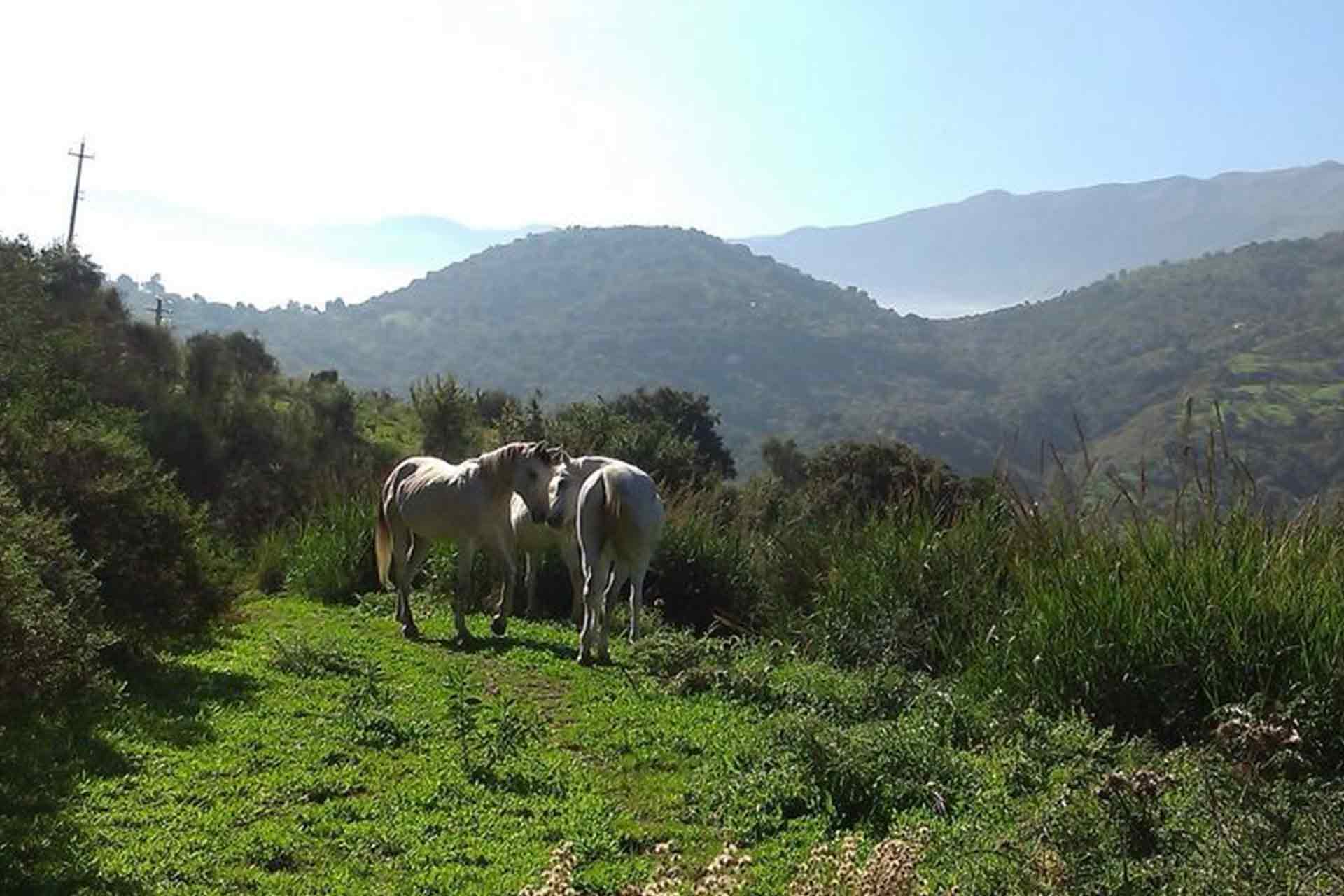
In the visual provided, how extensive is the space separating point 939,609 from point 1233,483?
240 centimetres

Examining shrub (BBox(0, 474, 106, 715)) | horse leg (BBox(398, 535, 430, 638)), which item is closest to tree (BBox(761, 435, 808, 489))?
horse leg (BBox(398, 535, 430, 638))

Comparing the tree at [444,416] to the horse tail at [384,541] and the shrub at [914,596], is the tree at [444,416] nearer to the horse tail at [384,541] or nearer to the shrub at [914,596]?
the horse tail at [384,541]

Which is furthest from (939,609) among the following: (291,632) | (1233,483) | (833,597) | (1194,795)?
(291,632)

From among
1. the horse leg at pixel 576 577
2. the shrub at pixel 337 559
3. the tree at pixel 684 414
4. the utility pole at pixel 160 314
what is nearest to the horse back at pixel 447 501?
the horse leg at pixel 576 577

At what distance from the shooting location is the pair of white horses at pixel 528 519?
995 centimetres

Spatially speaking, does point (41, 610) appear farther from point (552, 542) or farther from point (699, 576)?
point (699, 576)

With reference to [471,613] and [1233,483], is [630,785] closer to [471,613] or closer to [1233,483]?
[1233,483]

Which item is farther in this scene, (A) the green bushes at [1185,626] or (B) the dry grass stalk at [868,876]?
(A) the green bushes at [1185,626]

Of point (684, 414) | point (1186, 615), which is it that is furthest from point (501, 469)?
point (684, 414)

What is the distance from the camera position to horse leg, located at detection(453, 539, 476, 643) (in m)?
10.6

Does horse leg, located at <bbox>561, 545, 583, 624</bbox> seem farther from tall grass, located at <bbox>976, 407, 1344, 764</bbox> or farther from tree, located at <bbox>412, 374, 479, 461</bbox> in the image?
tree, located at <bbox>412, 374, 479, 461</bbox>

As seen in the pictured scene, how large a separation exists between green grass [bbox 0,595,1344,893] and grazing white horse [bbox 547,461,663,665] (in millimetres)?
1315

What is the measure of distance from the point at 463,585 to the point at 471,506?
0.77 metres

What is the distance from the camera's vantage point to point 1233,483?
24.9 feet
